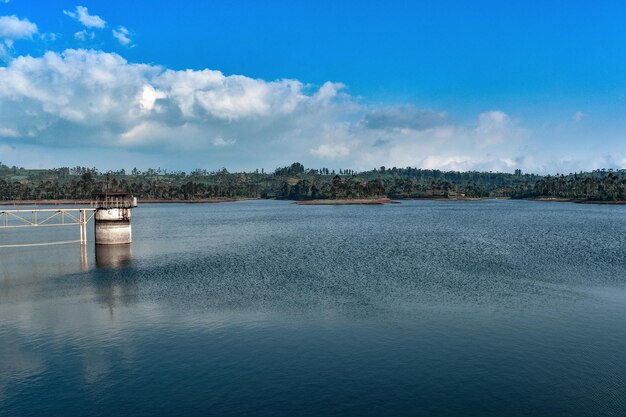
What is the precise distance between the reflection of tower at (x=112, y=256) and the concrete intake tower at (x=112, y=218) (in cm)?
180

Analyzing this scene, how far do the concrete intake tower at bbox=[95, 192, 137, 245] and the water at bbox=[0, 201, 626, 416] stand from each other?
728 inches

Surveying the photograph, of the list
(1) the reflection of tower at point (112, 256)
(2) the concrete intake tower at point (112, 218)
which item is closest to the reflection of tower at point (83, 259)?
(1) the reflection of tower at point (112, 256)

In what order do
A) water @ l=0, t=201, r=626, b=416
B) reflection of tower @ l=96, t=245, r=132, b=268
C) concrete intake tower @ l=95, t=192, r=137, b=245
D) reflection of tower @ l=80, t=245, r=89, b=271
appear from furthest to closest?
concrete intake tower @ l=95, t=192, r=137, b=245, reflection of tower @ l=96, t=245, r=132, b=268, reflection of tower @ l=80, t=245, r=89, b=271, water @ l=0, t=201, r=626, b=416

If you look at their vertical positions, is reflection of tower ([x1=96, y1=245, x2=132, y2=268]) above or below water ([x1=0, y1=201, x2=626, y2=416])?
below

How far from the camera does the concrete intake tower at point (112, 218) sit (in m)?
92.0

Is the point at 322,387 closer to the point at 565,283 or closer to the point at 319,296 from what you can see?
the point at 319,296

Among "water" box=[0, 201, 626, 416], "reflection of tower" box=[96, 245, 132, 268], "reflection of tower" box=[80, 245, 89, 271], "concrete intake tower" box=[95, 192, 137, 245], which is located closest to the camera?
"water" box=[0, 201, 626, 416]

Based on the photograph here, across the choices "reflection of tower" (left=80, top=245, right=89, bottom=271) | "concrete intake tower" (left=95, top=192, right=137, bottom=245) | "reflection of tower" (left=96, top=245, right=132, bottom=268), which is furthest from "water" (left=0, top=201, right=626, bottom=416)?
"concrete intake tower" (left=95, top=192, right=137, bottom=245)

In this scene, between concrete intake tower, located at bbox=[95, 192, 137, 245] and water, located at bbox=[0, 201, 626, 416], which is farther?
concrete intake tower, located at bbox=[95, 192, 137, 245]

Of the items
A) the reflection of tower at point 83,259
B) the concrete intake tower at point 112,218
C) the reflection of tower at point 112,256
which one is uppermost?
the concrete intake tower at point 112,218

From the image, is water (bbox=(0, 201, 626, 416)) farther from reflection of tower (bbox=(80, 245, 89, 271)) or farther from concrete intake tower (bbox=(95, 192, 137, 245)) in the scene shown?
concrete intake tower (bbox=(95, 192, 137, 245))

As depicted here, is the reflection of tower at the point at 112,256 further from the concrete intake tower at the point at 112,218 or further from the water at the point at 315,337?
the concrete intake tower at the point at 112,218

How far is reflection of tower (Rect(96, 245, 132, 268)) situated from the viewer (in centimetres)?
7475

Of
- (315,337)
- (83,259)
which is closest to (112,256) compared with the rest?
(83,259)
